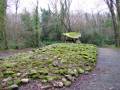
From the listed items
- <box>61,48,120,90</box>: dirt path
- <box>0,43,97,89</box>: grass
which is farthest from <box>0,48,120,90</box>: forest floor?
<box>0,43,97,89</box>: grass

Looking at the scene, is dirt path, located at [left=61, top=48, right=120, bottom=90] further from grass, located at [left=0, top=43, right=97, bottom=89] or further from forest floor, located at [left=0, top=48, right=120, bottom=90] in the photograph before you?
grass, located at [left=0, top=43, right=97, bottom=89]

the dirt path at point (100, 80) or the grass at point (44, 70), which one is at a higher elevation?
the grass at point (44, 70)

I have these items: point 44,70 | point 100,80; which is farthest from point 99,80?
point 44,70

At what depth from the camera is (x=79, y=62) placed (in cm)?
770

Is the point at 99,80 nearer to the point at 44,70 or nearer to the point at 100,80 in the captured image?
the point at 100,80

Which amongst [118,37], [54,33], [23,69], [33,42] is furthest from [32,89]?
[54,33]

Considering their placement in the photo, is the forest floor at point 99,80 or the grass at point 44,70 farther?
the grass at point 44,70

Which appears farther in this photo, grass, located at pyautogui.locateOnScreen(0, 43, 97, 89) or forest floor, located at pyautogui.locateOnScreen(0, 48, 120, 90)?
grass, located at pyautogui.locateOnScreen(0, 43, 97, 89)

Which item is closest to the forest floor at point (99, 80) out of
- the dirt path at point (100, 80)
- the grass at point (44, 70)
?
the dirt path at point (100, 80)

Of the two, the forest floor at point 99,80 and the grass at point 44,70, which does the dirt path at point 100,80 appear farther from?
the grass at point 44,70

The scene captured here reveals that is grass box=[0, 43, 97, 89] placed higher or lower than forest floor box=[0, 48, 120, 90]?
higher

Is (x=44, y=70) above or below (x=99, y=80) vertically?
above

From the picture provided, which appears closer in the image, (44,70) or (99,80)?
(99,80)

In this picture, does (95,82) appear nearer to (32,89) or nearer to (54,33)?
(32,89)
